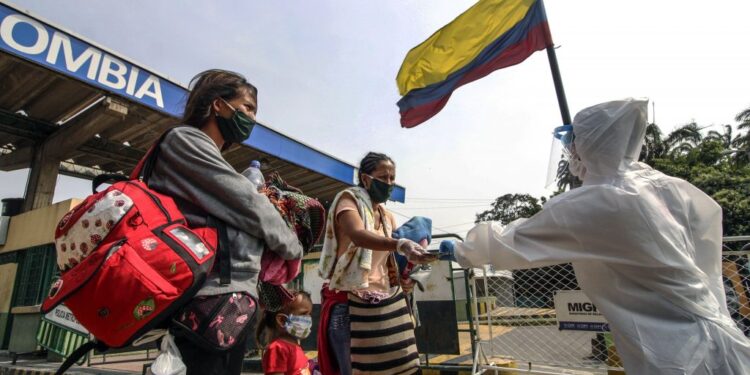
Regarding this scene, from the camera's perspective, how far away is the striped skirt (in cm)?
184

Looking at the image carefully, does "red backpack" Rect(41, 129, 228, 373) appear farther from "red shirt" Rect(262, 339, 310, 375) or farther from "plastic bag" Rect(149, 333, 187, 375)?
"red shirt" Rect(262, 339, 310, 375)

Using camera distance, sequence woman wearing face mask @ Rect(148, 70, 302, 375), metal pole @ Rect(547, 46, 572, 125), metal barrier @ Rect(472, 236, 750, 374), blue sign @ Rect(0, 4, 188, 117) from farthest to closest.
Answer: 1. blue sign @ Rect(0, 4, 188, 117)
2. metal barrier @ Rect(472, 236, 750, 374)
3. metal pole @ Rect(547, 46, 572, 125)
4. woman wearing face mask @ Rect(148, 70, 302, 375)

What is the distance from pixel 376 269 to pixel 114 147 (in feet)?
26.8

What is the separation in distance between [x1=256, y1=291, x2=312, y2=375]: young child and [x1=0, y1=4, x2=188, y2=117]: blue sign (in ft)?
9.39

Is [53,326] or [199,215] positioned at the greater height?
[199,215]

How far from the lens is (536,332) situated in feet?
13.6

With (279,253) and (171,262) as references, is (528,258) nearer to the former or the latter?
(279,253)

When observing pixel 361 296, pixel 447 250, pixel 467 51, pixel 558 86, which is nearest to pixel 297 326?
pixel 361 296

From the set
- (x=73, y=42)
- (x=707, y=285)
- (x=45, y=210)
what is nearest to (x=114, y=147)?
(x=45, y=210)

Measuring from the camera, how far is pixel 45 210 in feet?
23.3

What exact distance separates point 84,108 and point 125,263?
7477 mm

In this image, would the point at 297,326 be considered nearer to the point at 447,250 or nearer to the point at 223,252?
the point at 447,250

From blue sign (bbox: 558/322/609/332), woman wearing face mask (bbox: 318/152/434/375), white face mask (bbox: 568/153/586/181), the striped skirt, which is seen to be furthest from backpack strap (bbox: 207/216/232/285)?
blue sign (bbox: 558/322/609/332)

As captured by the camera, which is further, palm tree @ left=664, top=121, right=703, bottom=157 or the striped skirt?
palm tree @ left=664, top=121, right=703, bottom=157
